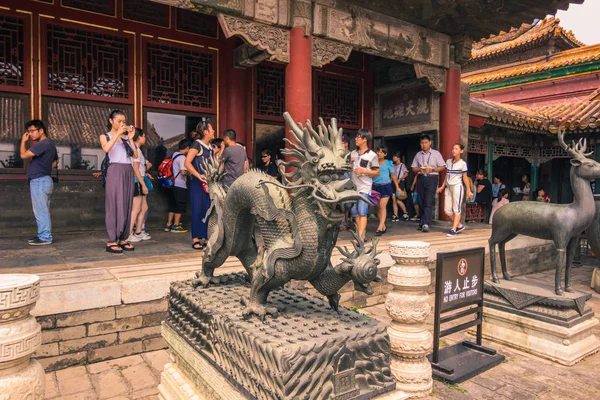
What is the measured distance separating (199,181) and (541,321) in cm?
410

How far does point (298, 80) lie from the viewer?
6.50 metres

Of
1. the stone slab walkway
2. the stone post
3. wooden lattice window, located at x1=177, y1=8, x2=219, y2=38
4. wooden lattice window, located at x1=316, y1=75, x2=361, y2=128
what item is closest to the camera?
the stone post

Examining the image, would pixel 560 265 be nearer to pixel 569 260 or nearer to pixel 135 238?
pixel 569 260

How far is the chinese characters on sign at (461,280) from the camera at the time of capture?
10.8 feet

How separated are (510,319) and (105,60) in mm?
7226

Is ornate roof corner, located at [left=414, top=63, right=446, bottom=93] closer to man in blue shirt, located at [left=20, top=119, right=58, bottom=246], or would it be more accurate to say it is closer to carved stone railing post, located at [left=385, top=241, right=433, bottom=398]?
carved stone railing post, located at [left=385, top=241, right=433, bottom=398]

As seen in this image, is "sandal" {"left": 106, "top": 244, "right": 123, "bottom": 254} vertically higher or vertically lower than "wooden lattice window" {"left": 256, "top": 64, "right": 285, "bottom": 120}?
lower

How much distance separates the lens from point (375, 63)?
10.1 metres

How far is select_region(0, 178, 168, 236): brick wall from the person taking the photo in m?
6.30

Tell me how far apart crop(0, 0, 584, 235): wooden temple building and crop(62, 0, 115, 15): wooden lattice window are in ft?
0.06

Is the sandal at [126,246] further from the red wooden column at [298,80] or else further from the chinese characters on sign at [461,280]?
the chinese characters on sign at [461,280]

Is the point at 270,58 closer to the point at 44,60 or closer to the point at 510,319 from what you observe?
the point at 44,60

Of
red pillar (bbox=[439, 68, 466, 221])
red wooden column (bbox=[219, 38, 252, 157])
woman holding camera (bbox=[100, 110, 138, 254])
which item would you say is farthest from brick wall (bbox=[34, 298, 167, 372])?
red pillar (bbox=[439, 68, 466, 221])

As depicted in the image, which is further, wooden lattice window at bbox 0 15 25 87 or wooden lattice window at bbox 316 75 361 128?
wooden lattice window at bbox 316 75 361 128
